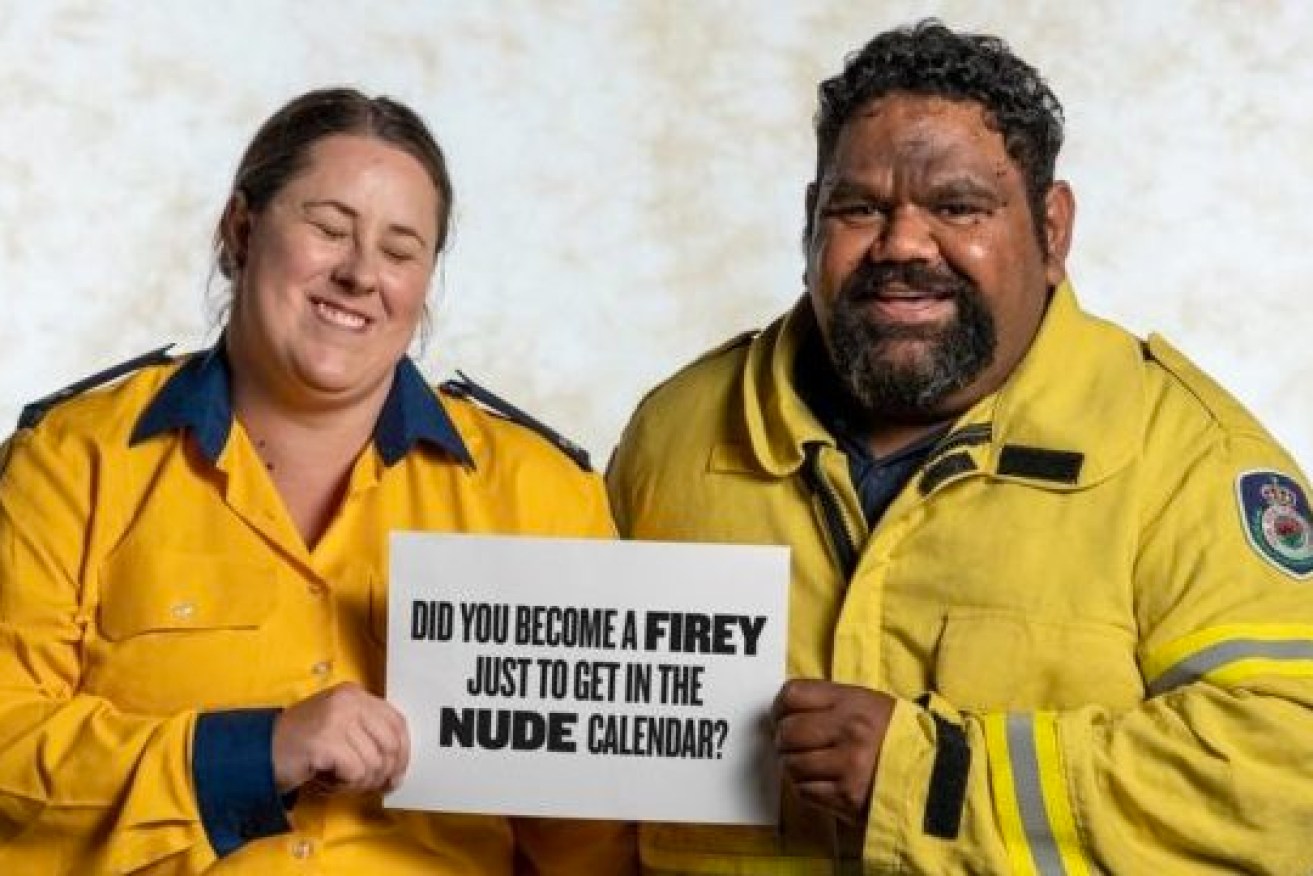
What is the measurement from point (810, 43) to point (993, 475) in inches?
74.6

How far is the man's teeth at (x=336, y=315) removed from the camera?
112 inches

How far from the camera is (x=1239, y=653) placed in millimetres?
2770

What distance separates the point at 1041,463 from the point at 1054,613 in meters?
0.16

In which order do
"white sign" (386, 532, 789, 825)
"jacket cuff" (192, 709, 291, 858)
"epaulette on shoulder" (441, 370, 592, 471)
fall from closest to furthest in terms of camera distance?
"jacket cuff" (192, 709, 291, 858), "white sign" (386, 532, 789, 825), "epaulette on shoulder" (441, 370, 592, 471)

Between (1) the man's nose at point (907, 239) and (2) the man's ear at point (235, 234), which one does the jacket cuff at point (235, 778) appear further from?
(1) the man's nose at point (907, 239)

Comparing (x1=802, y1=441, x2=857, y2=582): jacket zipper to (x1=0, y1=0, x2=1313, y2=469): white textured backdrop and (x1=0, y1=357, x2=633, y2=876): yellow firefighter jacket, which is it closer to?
(x1=0, y1=357, x2=633, y2=876): yellow firefighter jacket

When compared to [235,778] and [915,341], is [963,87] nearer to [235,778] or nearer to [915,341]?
[915,341]

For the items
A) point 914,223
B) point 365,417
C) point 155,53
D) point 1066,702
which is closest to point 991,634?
point 1066,702

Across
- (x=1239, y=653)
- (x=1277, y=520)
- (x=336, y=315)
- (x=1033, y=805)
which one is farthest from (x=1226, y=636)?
(x=336, y=315)

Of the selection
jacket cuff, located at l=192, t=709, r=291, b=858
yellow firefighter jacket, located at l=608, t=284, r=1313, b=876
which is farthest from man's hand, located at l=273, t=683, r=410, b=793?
yellow firefighter jacket, located at l=608, t=284, r=1313, b=876

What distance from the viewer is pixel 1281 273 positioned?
464 centimetres

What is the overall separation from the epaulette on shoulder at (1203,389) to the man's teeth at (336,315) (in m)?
0.84

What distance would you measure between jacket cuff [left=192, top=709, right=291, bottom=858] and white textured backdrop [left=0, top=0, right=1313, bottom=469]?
1.96 m

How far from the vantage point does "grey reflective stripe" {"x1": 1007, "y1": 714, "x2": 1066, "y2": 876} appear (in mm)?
2738
